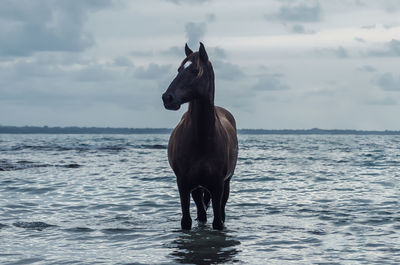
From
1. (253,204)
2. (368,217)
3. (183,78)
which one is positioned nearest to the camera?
(183,78)

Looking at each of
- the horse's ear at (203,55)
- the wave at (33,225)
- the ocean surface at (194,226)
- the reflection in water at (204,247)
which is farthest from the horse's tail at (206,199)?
the horse's ear at (203,55)

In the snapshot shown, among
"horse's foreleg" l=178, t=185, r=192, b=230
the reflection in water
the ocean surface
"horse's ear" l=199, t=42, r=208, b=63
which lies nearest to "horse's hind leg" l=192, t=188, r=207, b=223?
the ocean surface

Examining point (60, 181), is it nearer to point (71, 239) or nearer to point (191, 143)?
point (71, 239)

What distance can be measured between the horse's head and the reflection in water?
214 cm

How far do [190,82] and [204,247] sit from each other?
8.41ft

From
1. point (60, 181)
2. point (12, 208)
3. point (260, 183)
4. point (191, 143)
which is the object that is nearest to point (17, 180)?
point (60, 181)

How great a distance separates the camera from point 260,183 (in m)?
20.0

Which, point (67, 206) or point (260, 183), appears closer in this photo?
point (67, 206)

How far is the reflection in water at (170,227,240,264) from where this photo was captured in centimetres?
760

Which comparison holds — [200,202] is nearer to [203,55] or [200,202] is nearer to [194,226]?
[194,226]

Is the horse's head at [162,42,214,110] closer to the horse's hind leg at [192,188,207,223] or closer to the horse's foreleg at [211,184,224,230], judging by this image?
the horse's foreleg at [211,184,224,230]

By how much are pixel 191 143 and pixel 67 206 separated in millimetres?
6038

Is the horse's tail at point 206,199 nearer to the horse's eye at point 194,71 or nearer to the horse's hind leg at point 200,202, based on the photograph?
the horse's hind leg at point 200,202

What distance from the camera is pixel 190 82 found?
778 cm
